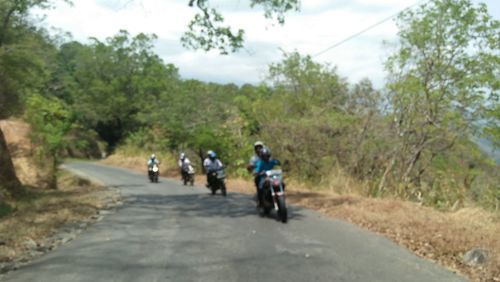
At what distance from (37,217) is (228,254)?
6516 millimetres

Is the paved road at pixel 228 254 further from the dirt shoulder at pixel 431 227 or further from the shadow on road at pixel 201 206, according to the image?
the shadow on road at pixel 201 206

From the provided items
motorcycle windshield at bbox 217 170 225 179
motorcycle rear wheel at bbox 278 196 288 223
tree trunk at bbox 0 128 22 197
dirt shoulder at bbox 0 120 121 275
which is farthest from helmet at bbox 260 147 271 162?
tree trunk at bbox 0 128 22 197

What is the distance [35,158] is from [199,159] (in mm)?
16082

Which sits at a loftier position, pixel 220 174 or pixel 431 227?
pixel 220 174

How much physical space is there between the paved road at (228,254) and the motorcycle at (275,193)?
1.03 ft

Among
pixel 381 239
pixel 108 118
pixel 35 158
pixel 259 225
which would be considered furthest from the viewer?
pixel 108 118

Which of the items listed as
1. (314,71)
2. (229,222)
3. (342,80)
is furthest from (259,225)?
(314,71)

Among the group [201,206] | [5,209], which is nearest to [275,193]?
[201,206]

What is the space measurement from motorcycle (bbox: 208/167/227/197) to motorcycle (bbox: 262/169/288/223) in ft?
23.2

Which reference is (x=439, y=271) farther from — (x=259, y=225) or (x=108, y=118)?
(x=108, y=118)

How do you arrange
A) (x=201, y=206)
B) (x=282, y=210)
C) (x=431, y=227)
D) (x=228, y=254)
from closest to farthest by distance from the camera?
(x=228, y=254)
(x=431, y=227)
(x=282, y=210)
(x=201, y=206)

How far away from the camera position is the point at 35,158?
22688 mm

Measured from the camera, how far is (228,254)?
8.03 metres

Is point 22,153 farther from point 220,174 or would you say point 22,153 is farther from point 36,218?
point 36,218
